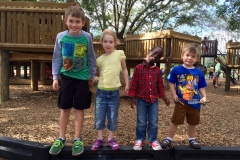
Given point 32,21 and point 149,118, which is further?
point 32,21

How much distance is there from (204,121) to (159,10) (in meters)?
16.4

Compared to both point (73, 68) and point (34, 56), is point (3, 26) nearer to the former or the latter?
point (34, 56)

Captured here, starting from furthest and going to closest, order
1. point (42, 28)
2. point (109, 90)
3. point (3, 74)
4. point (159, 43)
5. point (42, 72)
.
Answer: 1. point (42, 72)
2. point (159, 43)
3. point (3, 74)
4. point (42, 28)
5. point (109, 90)

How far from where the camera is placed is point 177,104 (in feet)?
10.4

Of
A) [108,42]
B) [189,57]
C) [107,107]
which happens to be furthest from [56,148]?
[189,57]

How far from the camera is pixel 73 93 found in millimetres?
3021

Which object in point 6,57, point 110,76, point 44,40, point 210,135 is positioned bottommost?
point 210,135

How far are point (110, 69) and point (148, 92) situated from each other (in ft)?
1.78

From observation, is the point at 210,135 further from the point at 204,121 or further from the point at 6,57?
the point at 6,57

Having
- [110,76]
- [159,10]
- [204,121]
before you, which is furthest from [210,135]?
[159,10]

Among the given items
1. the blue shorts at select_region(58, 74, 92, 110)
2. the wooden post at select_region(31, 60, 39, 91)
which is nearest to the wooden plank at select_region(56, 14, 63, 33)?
the blue shorts at select_region(58, 74, 92, 110)

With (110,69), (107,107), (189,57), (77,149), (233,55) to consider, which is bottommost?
(77,149)

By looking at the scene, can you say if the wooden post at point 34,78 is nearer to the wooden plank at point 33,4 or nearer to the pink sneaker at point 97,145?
the wooden plank at point 33,4

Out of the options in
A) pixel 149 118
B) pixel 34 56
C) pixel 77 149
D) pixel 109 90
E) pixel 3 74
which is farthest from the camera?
pixel 34 56
